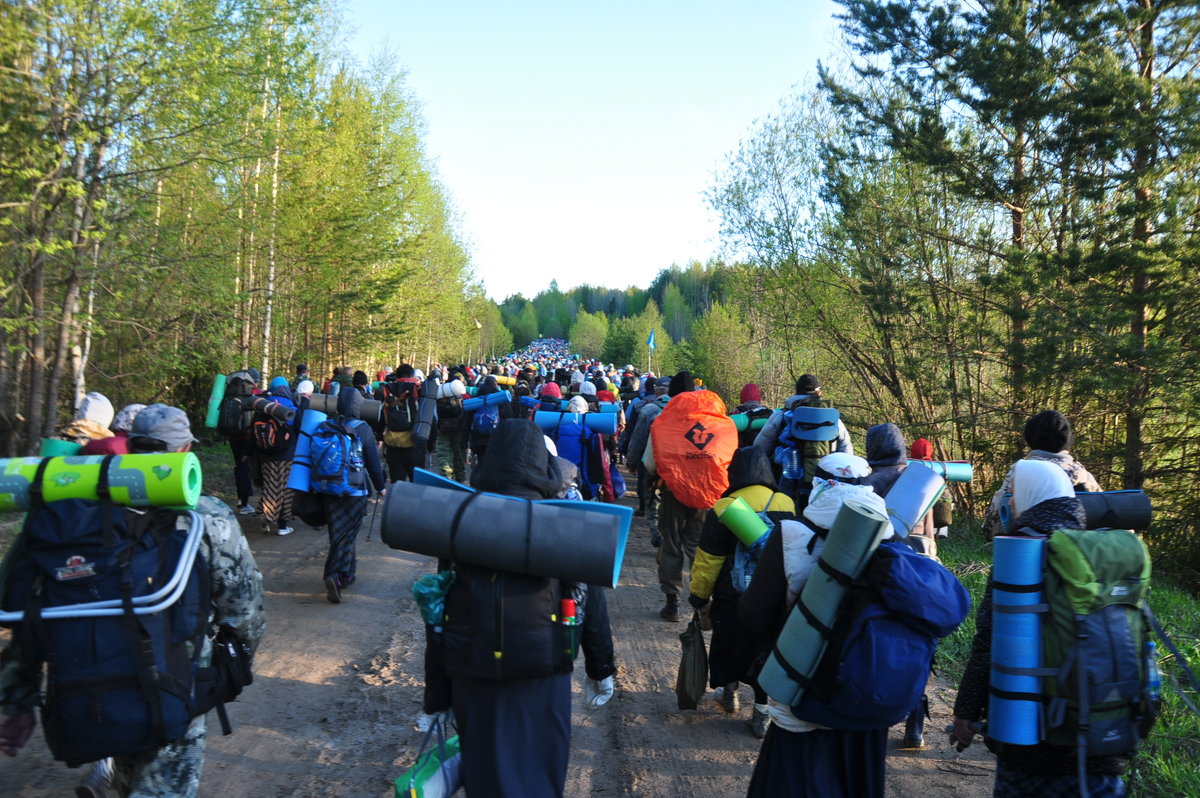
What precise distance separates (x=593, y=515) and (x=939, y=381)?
33.6ft

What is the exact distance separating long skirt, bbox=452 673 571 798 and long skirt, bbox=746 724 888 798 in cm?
86

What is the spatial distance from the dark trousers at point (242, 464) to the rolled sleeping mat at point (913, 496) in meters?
9.26

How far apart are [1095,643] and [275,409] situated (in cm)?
898

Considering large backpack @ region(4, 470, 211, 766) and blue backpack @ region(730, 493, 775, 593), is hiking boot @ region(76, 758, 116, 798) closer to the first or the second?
large backpack @ region(4, 470, 211, 766)

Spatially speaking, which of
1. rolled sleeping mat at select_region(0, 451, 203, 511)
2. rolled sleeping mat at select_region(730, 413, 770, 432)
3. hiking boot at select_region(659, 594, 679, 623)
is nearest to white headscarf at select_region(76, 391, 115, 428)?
rolled sleeping mat at select_region(0, 451, 203, 511)

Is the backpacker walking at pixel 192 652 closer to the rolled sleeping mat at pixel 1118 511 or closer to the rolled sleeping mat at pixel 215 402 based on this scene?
the rolled sleeping mat at pixel 1118 511

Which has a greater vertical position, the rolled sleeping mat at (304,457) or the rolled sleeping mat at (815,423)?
the rolled sleeping mat at (815,423)

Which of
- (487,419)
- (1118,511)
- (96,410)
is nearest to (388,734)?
(96,410)

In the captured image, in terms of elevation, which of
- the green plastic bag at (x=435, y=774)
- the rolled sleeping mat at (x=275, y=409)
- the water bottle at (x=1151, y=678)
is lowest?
the green plastic bag at (x=435, y=774)

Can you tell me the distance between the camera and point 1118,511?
3.42 metres

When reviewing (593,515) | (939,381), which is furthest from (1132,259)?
(593,515)

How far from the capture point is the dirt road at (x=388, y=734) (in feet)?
14.2

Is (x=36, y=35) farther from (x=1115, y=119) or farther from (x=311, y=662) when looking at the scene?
(x=1115, y=119)

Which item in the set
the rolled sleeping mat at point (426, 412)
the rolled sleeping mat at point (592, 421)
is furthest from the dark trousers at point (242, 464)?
the rolled sleeping mat at point (592, 421)
